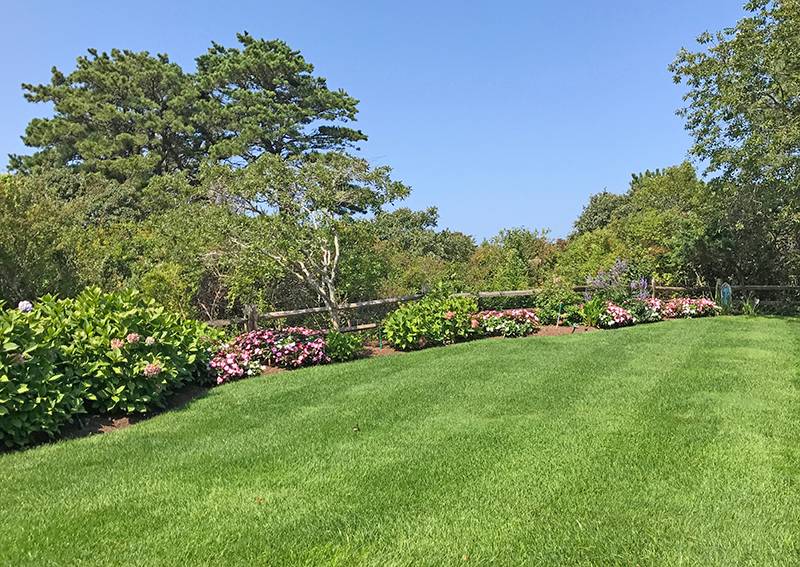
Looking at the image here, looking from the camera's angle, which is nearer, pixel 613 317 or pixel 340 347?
pixel 340 347

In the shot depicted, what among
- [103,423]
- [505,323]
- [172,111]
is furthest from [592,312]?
[172,111]

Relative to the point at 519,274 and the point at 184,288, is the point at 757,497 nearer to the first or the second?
the point at 184,288

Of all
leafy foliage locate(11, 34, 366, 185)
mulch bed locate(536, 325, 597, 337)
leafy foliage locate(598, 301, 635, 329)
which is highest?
leafy foliage locate(11, 34, 366, 185)

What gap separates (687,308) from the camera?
42.2 feet

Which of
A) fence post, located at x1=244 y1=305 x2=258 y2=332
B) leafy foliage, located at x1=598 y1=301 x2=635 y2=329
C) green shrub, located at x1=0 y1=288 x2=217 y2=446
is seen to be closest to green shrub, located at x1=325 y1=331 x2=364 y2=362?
fence post, located at x1=244 y1=305 x2=258 y2=332

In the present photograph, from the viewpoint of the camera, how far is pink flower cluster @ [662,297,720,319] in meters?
12.8

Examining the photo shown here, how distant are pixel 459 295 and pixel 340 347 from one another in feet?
10.6

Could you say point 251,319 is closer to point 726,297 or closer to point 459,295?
point 459,295

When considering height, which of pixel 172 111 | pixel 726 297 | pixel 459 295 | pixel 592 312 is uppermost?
pixel 172 111

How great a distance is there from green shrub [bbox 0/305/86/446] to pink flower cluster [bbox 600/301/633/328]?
917 cm

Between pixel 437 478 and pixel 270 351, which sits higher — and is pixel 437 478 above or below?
below

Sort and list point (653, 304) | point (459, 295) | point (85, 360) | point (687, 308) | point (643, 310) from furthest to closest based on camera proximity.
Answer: point (687, 308) < point (653, 304) < point (643, 310) < point (459, 295) < point (85, 360)

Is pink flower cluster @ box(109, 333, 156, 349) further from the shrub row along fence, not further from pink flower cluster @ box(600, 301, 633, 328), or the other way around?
pink flower cluster @ box(600, 301, 633, 328)

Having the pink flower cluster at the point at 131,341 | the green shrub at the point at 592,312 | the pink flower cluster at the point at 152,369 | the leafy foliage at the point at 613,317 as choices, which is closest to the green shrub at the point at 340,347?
the pink flower cluster at the point at 131,341
